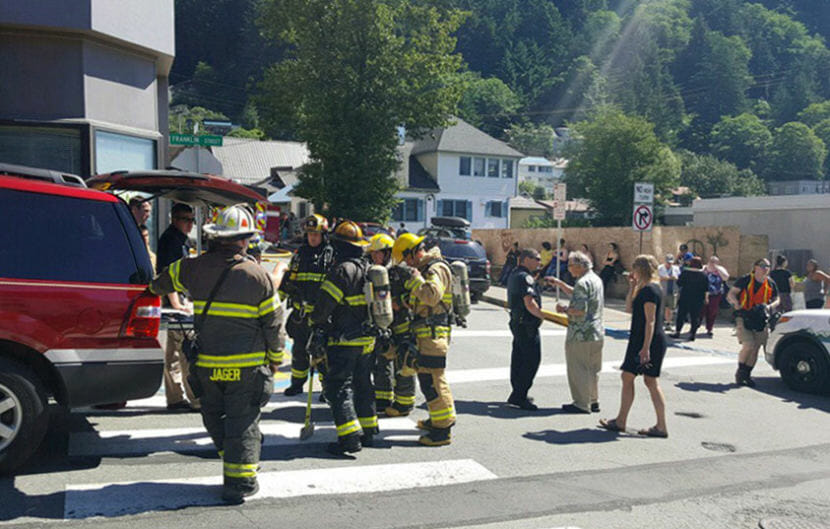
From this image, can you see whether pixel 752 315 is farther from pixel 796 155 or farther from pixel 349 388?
pixel 796 155

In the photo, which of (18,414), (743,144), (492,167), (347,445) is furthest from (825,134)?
(18,414)

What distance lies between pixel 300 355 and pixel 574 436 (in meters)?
2.99

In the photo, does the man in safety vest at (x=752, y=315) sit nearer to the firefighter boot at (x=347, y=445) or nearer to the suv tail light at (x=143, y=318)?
the firefighter boot at (x=347, y=445)

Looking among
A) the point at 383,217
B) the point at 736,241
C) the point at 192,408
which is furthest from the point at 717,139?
the point at 192,408

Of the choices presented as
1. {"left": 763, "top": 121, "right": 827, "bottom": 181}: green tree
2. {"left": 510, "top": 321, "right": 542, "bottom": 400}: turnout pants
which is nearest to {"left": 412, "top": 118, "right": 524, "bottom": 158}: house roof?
{"left": 510, "top": 321, "right": 542, "bottom": 400}: turnout pants

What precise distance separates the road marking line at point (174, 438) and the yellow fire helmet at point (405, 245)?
5.59ft

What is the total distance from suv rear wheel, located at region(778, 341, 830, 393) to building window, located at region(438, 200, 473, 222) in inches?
1522

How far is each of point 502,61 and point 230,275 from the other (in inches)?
5444

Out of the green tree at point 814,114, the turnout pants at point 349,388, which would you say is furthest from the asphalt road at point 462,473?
the green tree at point 814,114

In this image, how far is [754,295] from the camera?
9.78 meters

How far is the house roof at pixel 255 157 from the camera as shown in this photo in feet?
202

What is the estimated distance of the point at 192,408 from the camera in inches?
278

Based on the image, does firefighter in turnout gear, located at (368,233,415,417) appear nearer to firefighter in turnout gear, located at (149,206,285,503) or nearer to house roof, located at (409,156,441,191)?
firefighter in turnout gear, located at (149,206,285,503)

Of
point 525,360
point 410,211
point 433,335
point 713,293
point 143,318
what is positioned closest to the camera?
point 143,318
